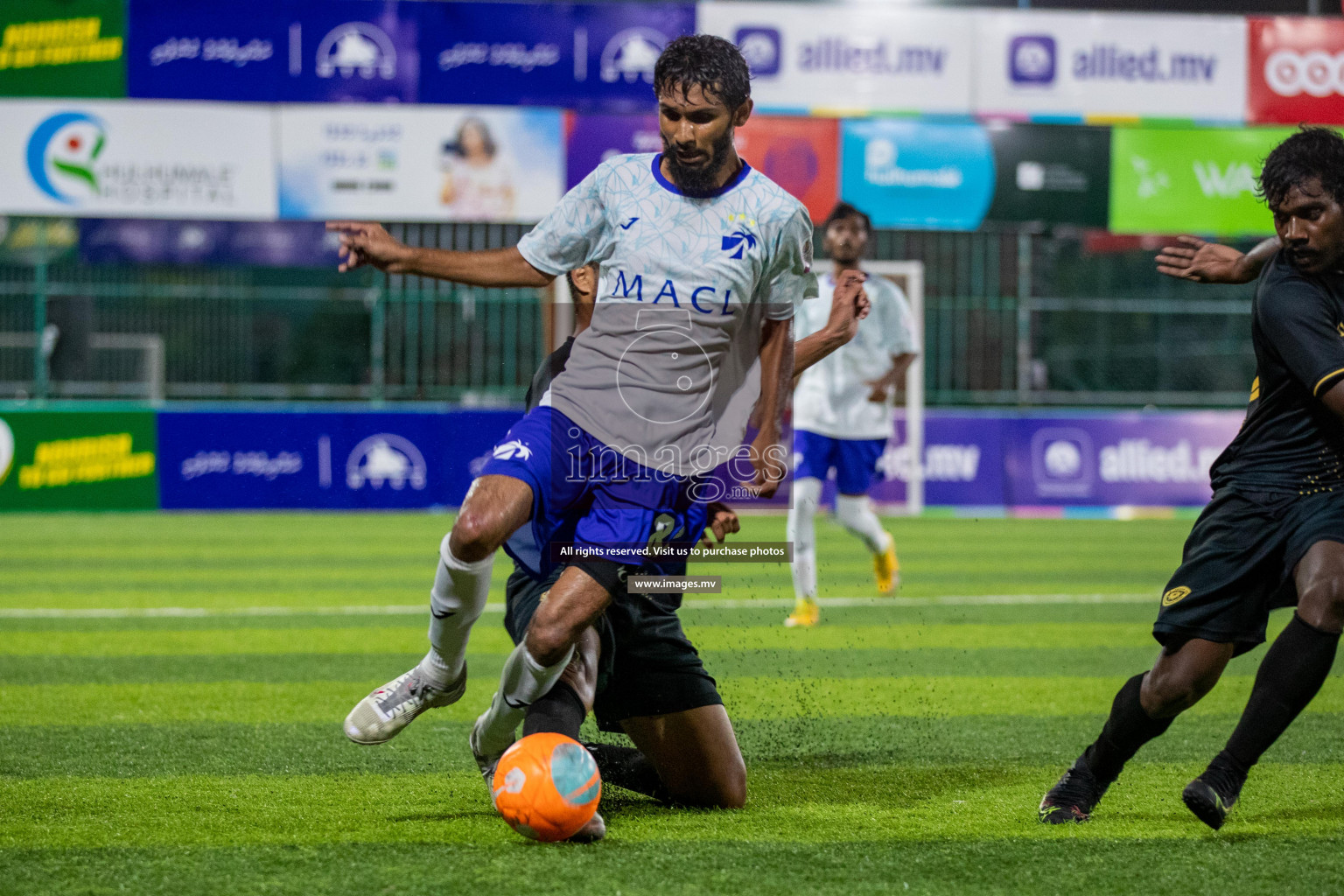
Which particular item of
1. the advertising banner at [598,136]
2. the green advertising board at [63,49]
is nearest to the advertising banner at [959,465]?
the advertising banner at [598,136]

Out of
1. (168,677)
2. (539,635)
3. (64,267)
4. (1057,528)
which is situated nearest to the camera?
(539,635)

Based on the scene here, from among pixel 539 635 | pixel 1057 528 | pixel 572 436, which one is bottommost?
pixel 1057 528

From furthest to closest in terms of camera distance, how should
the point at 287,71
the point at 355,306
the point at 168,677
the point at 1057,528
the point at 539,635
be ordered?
the point at 355,306
the point at 287,71
the point at 1057,528
the point at 168,677
the point at 539,635

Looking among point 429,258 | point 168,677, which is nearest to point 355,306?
point 168,677

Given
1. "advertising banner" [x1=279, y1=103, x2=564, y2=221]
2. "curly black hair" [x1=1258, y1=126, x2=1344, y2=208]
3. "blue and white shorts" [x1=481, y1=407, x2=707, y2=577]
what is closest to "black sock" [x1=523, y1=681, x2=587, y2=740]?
"blue and white shorts" [x1=481, y1=407, x2=707, y2=577]

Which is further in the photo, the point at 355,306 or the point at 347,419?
the point at 355,306

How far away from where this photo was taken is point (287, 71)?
58.5 feet

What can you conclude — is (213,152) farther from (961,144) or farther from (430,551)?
(961,144)

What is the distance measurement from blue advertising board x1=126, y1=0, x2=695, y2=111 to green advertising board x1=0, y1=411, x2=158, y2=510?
3928mm

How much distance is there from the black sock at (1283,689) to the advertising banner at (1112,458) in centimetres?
1454

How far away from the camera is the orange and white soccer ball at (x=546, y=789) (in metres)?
3.87

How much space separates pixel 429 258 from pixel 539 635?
1.05m

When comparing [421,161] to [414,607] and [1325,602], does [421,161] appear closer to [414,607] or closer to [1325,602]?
[414,607]

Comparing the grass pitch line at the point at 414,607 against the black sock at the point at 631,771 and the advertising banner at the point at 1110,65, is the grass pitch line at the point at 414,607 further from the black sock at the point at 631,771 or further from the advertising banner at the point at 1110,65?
the advertising banner at the point at 1110,65
